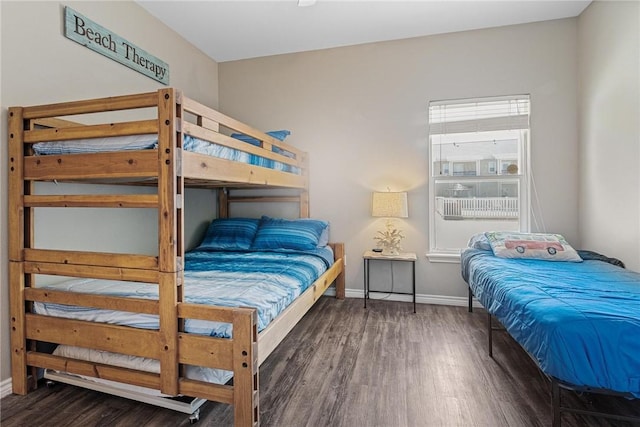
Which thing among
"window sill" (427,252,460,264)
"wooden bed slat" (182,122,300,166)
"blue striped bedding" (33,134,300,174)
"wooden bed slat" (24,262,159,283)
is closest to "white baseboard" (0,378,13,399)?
"wooden bed slat" (24,262,159,283)

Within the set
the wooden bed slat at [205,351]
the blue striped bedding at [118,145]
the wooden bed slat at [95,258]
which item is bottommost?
the wooden bed slat at [205,351]

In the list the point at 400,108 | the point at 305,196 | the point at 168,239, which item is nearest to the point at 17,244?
the point at 168,239

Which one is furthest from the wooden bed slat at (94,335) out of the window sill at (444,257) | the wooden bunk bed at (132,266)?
the window sill at (444,257)

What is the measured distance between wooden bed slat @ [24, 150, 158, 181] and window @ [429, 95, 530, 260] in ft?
8.83

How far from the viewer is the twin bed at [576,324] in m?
1.21

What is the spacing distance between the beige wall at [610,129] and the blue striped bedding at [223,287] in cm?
230

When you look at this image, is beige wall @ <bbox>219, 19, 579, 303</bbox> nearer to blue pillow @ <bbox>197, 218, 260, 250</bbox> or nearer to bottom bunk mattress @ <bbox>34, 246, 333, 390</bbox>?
blue pillow @ <bbox>197, 218, 260, 250</bbox>

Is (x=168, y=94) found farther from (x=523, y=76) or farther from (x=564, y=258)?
(x=523, y=76)

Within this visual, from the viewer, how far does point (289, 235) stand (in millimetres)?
3184

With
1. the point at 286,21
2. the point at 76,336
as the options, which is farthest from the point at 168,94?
the point at 286,21

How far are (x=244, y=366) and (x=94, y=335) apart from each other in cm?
84

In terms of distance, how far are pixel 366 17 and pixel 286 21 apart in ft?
2.43

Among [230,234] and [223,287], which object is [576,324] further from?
[230,234]

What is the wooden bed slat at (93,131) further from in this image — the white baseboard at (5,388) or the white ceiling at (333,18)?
the white ceiling at (333,18)
